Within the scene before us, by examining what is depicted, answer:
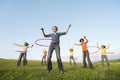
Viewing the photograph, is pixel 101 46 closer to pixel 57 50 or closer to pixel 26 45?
pixel 26 45

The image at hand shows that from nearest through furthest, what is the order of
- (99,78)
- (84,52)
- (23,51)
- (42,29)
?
(99,78), (42,29), (84,52), (23,51)

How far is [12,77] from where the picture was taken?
12688 mm

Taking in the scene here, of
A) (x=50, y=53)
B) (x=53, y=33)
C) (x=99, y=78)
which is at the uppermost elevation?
(x=53, y=33)

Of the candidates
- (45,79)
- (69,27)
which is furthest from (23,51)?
(45,79)

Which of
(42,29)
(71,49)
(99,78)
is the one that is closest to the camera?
(99,78)

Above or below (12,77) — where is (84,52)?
above

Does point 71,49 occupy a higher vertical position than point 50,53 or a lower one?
higher

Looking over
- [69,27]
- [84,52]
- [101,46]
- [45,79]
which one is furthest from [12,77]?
[101,46]

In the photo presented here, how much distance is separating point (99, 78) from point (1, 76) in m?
6.73

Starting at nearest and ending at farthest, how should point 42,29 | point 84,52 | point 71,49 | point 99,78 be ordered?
point 99,78
point 42,29
point 84,52
point 71,49

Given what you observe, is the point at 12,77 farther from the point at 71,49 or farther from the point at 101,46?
the point at 71,49

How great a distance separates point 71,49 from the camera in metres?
32.8

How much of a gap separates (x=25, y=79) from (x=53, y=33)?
4.31 meters

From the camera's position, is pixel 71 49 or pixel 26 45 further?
pixel 71 49
